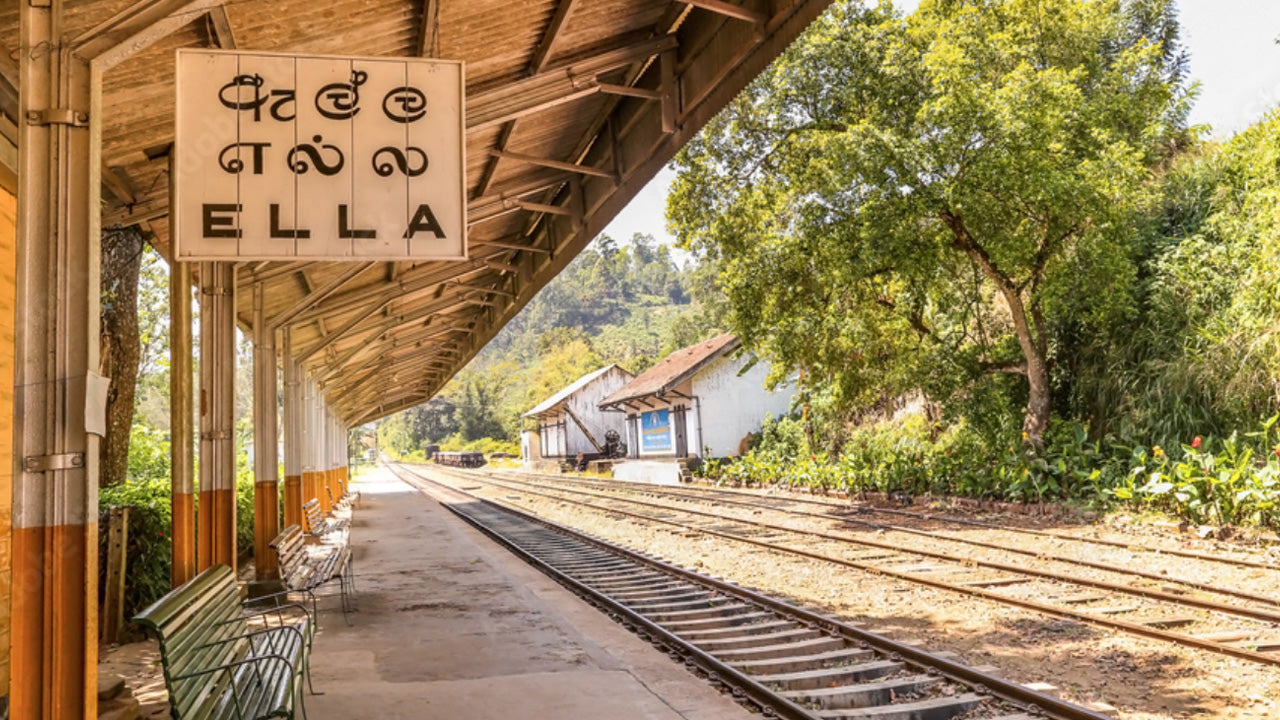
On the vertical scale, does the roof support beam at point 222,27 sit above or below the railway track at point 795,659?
above

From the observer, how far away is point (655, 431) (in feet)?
120

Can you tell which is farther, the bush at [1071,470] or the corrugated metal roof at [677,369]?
the corrugated metal roof at [677,369]

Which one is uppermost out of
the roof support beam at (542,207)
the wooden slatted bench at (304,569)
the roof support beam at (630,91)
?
the roof support beam at (630,91)

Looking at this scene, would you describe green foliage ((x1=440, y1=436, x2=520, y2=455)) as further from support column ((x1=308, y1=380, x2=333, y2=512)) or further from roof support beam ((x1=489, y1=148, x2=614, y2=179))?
roof support beam ((x1=489, y1=148, x2=614, y2=179))

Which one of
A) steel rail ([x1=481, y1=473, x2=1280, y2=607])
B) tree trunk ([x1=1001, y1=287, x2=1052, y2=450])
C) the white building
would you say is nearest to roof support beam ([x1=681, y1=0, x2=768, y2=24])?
steel rail ([x1=481, y1=473, x2=1280, y2=607])

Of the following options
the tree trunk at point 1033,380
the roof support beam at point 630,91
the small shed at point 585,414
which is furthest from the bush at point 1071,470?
the small shed at point 585,414

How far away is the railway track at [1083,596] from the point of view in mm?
6746

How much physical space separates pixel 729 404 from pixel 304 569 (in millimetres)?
23833

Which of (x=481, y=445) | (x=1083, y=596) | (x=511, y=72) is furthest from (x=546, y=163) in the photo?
Result: (x=481, y=445)

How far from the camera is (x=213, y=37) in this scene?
16.8 feet

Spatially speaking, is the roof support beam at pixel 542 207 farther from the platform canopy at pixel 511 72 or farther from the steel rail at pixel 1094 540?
the steel rail at pixel 1094 540

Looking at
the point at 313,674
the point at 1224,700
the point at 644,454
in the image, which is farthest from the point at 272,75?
the point at 644,454

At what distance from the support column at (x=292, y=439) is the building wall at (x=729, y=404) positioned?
19394mm

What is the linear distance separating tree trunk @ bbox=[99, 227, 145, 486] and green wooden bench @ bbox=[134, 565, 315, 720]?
16.7 feet
